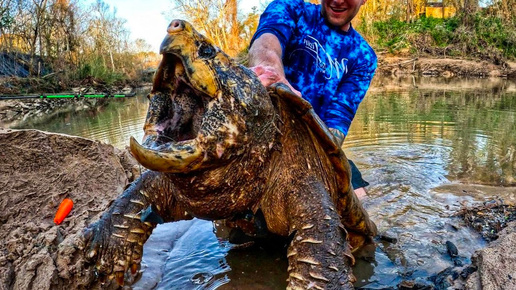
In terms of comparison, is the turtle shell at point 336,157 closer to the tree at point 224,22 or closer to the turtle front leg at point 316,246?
the turtle front leg at point 316,246

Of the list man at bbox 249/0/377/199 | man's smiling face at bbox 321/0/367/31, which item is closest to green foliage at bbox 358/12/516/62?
man at bbox 249/0/377/199

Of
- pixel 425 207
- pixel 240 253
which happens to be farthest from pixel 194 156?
pixel 425 207

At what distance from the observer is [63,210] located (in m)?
2.08

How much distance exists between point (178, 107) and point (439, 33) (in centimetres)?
2495

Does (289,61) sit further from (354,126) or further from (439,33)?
(439,33)

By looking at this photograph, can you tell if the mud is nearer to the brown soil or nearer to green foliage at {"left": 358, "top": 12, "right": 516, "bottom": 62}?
the brown soil

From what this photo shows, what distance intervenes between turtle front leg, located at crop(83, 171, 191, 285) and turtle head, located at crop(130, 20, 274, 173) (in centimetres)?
42

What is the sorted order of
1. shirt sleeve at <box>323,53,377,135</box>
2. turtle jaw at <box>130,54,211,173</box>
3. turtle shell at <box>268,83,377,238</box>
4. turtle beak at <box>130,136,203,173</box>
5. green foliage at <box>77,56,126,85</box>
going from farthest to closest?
green foliage at <box>77,56,126,85</box> < shirt sleeve at <box>323,53,377,135</box> < turtle shell at <box>268,83,377,238</box> < turtle jaw at <box>130,54,211,173</box> < turtle beak at <box>130,136,203,173</box>

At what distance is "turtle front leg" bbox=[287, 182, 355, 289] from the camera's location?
1283mm

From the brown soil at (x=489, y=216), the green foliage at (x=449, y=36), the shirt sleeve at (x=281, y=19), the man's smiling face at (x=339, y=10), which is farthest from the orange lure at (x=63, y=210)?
the green foliage at (x=449, y=36)

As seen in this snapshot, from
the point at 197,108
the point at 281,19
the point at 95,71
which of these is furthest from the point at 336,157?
the point at 95,71

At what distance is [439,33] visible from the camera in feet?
73.4

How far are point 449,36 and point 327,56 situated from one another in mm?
23014

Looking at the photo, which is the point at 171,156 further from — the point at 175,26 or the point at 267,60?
the point at 267,60
